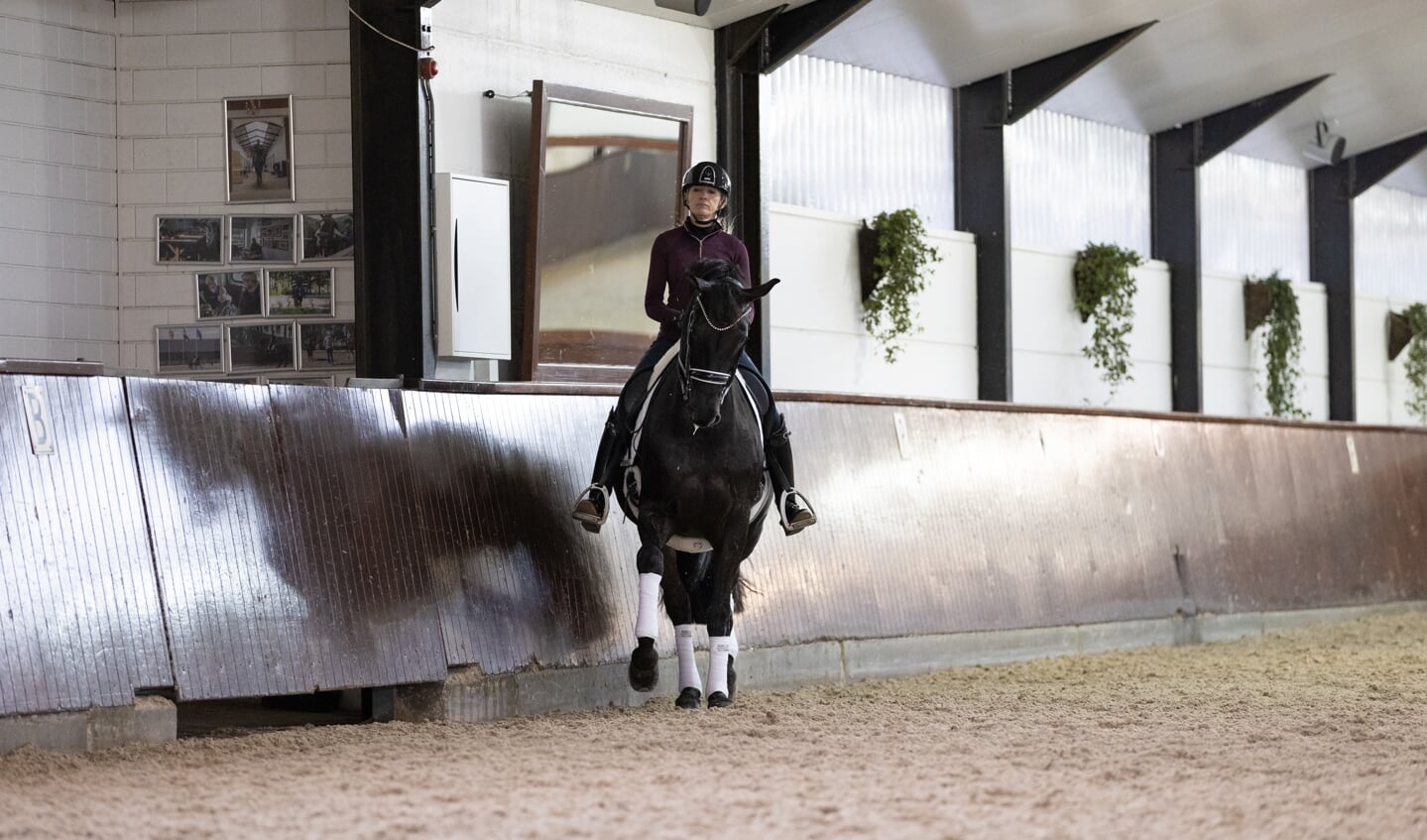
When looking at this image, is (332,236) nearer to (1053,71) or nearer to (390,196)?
(390,196)

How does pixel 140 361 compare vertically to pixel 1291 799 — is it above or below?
above

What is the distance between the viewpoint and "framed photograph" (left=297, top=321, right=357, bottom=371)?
911cm

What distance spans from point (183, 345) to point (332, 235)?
1060mm

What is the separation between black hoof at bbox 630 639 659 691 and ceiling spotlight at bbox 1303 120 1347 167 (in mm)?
12220

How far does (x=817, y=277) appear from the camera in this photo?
12609 millimetres

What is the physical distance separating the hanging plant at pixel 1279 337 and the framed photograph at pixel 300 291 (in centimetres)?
1127

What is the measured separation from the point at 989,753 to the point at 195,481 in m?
2.75

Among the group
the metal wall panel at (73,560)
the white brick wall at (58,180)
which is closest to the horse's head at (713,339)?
the metal wall panel at (73,560)

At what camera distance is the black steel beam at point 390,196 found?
897cm

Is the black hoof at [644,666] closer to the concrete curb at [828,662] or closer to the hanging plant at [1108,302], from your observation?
the concrete curb at [828,662]

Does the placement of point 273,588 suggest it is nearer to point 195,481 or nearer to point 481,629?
point 195,481

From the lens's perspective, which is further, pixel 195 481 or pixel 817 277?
pixel 817 277

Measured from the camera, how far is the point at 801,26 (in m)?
11.2

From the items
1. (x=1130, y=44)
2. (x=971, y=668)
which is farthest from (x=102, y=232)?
(x=1130, y=44)
